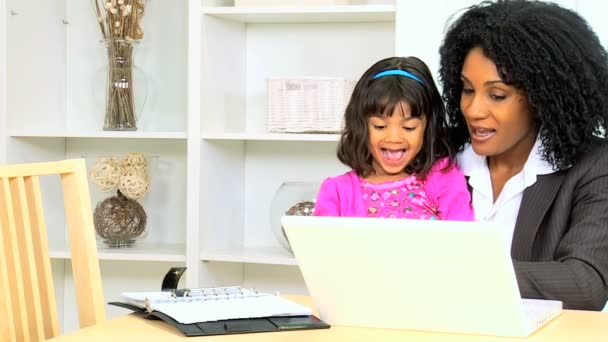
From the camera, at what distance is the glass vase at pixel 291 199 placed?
2906 millimetres

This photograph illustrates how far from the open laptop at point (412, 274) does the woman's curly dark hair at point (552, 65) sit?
58 centimetres

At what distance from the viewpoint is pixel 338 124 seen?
2.86 meters

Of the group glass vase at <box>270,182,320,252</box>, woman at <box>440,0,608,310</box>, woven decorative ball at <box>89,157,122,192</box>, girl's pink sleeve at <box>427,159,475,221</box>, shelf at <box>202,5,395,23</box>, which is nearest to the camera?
woman at <box>440,0,608,310</box>

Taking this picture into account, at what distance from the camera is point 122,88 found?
10.00ft

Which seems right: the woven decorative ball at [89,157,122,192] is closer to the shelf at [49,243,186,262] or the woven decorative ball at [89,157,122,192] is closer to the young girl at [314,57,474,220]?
the shelf at [49,243,186,262]

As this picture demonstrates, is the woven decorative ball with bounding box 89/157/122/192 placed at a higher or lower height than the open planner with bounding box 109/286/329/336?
higher

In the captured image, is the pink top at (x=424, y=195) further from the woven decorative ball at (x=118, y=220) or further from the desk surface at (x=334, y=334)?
the woven decorative ball at (x=118, y=220)

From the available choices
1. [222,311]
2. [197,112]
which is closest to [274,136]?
[197,112]

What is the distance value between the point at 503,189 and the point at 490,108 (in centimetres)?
19

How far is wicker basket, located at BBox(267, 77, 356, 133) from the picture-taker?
2.85 meters

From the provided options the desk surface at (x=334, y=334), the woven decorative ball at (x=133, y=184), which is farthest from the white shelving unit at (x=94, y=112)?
the desk surface at (x=334, y=334)

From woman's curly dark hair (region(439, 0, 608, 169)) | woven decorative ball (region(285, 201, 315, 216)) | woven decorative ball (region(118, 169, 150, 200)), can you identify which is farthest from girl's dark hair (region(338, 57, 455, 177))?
woven decorative ball (region(118, 169, 150, 200))

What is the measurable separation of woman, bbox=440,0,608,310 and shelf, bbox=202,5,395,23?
0.83 m

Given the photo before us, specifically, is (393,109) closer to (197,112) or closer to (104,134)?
(197,112)
